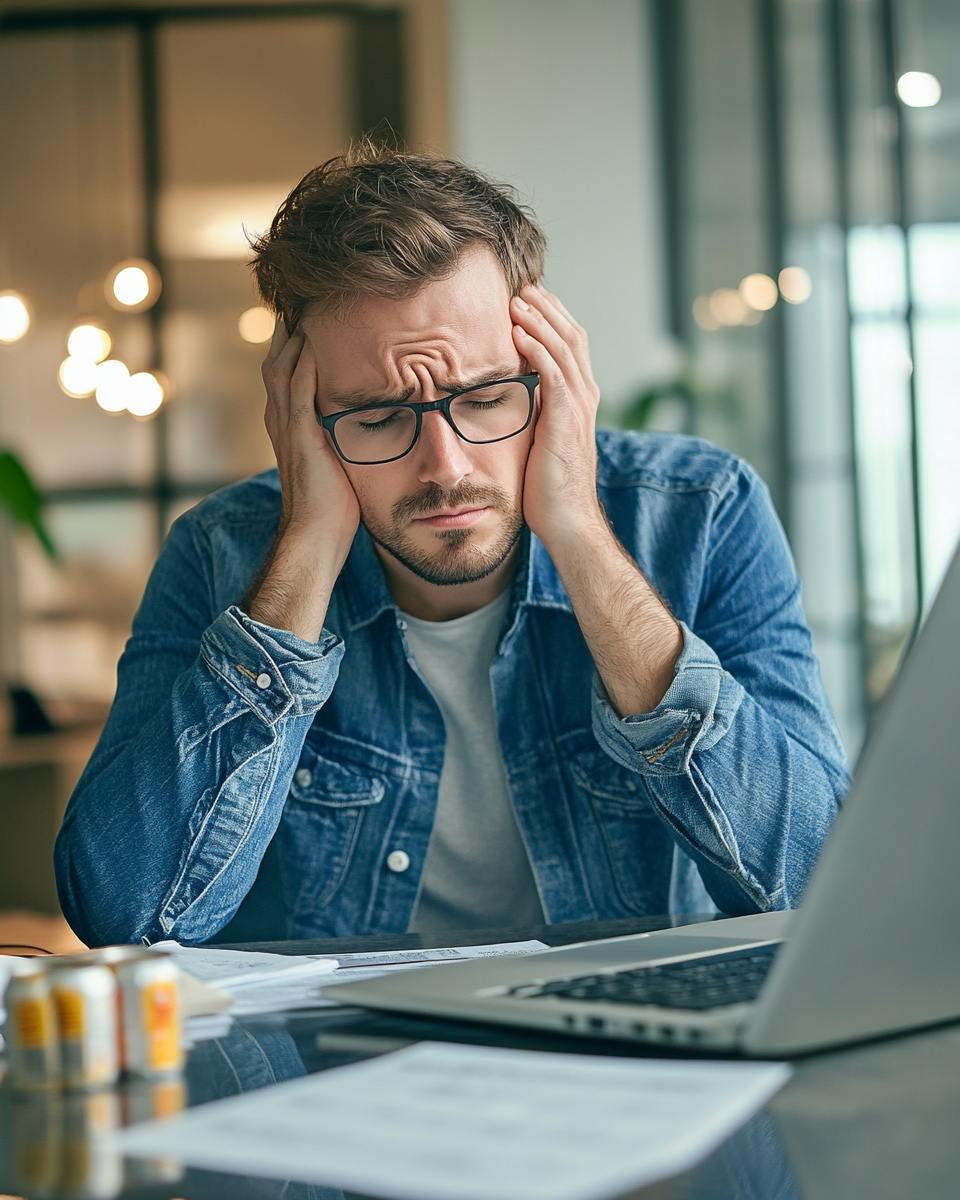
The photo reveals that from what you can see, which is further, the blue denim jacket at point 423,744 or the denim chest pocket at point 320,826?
the denim chest pocket at point 320,826

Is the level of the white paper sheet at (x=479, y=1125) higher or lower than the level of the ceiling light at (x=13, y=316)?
lower

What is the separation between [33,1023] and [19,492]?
2.74m

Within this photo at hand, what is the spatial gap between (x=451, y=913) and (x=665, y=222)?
12.6 feet

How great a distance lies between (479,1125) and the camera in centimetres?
47

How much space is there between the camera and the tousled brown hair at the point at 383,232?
4.26ft

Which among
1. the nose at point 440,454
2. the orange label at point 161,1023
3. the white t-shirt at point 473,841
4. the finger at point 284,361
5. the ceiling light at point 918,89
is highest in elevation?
the ceiling light at point 918,89

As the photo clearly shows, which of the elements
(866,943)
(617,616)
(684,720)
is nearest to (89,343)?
(617,616)

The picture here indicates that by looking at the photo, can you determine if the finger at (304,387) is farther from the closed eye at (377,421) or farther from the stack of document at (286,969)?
the stack of document at (286,969)

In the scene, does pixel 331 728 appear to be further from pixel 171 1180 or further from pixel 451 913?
pixel 171 1180

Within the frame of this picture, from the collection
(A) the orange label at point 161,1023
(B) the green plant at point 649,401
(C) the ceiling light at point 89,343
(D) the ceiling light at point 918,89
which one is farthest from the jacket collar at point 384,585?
(C) the ceiling light at point 89,343

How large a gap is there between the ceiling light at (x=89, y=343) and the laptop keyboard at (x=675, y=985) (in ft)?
16.1

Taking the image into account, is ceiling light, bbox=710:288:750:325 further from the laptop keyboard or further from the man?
the laptop keyboard

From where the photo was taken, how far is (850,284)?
4.15 meters

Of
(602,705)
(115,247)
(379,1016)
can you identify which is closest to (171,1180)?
(379,1016)
